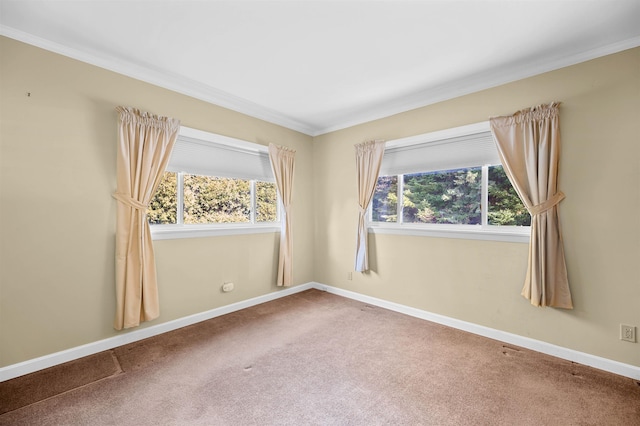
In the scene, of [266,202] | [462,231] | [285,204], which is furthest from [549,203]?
[266,202]

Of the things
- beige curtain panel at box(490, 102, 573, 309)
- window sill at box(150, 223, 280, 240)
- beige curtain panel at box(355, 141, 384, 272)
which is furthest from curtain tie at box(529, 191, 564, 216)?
window sill at box(150, 223, 280, 240)

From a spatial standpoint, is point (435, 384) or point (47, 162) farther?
point (47, 162)

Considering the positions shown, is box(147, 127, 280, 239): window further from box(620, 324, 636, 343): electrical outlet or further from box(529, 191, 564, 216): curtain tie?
box(620, 324, 636, 343): electrical outlet

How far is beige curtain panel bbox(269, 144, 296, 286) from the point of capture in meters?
4.00

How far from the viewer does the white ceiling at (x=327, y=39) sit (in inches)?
76.1

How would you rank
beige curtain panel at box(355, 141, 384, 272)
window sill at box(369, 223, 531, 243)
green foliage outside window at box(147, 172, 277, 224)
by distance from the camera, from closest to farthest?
1. window sill at box(369, 223, 531, 243)
2. green foliage outside window at box(147, 172, 277, 224)
3. beige curtain panel at box(355, 141, 384, 272)

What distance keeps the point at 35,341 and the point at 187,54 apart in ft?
8.80

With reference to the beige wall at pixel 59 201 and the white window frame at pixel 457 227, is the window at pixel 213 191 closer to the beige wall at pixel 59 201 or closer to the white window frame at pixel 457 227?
the beige wall at pixel 59 201

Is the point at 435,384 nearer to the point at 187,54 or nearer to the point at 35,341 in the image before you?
the point at 35,341

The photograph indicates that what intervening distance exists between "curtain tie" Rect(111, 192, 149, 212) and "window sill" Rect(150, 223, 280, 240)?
311 millimetres

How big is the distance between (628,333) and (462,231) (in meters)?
1.45

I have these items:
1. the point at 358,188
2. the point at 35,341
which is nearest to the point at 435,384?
the point at 358,188

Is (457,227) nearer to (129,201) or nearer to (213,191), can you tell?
(213,191)

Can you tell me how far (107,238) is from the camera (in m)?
2.60
